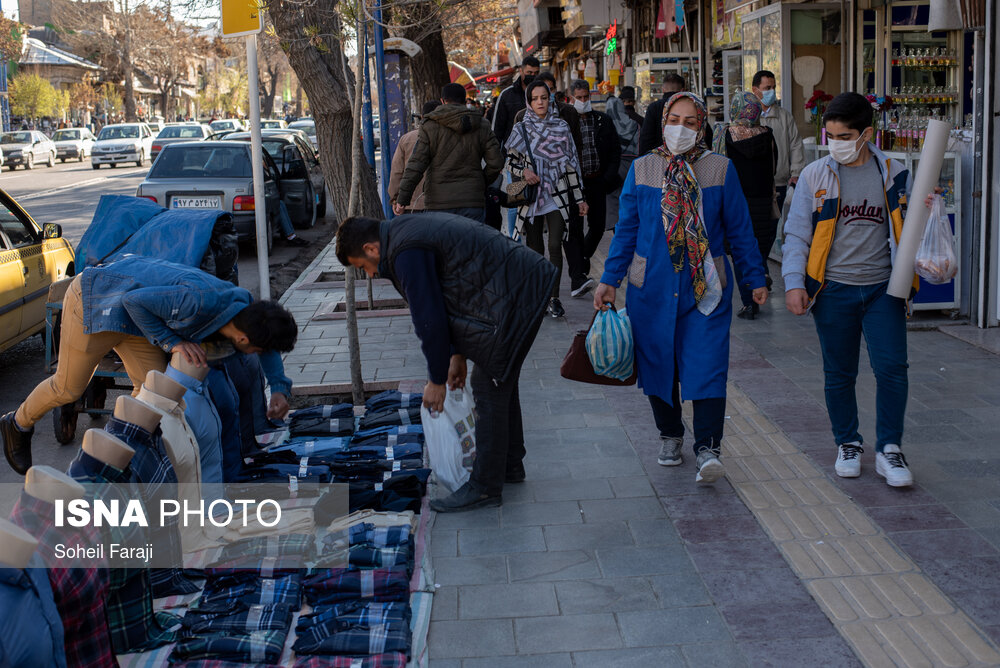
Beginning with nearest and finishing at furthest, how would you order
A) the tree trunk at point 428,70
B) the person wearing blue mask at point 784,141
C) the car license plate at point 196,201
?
the person wearing blue mask at point 784,141 < the car license plate at point 196,201 < the tree trunk at point 428,70

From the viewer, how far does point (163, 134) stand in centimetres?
3528

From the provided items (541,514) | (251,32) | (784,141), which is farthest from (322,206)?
(541,514)

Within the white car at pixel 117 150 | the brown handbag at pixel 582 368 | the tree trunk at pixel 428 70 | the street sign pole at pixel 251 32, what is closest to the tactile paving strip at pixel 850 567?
the brown handbag at pixel 582 368

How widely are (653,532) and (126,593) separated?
216 cm

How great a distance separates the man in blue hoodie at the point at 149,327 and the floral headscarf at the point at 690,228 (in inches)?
70.2

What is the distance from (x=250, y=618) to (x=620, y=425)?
9.30 feet

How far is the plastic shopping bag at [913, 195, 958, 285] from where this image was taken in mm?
4574

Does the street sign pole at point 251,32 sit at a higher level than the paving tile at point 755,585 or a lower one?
higher

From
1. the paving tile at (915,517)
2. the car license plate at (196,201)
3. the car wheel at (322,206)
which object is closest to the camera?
the paving tile at (915,517)

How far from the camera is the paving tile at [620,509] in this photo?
4.77 m

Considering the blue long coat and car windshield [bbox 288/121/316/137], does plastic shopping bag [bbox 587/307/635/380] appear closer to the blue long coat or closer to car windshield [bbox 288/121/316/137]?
the blue long coat

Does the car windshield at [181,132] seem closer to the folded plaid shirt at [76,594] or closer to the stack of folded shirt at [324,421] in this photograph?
the stack of folded shirt at [324,421]

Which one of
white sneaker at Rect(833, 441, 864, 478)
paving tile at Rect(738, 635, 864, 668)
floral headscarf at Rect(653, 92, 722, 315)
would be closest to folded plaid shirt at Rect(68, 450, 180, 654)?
paving tile at Rect(738, 635, 864, 668)

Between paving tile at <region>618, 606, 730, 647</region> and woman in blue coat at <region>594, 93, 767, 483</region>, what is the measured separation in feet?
3.87
